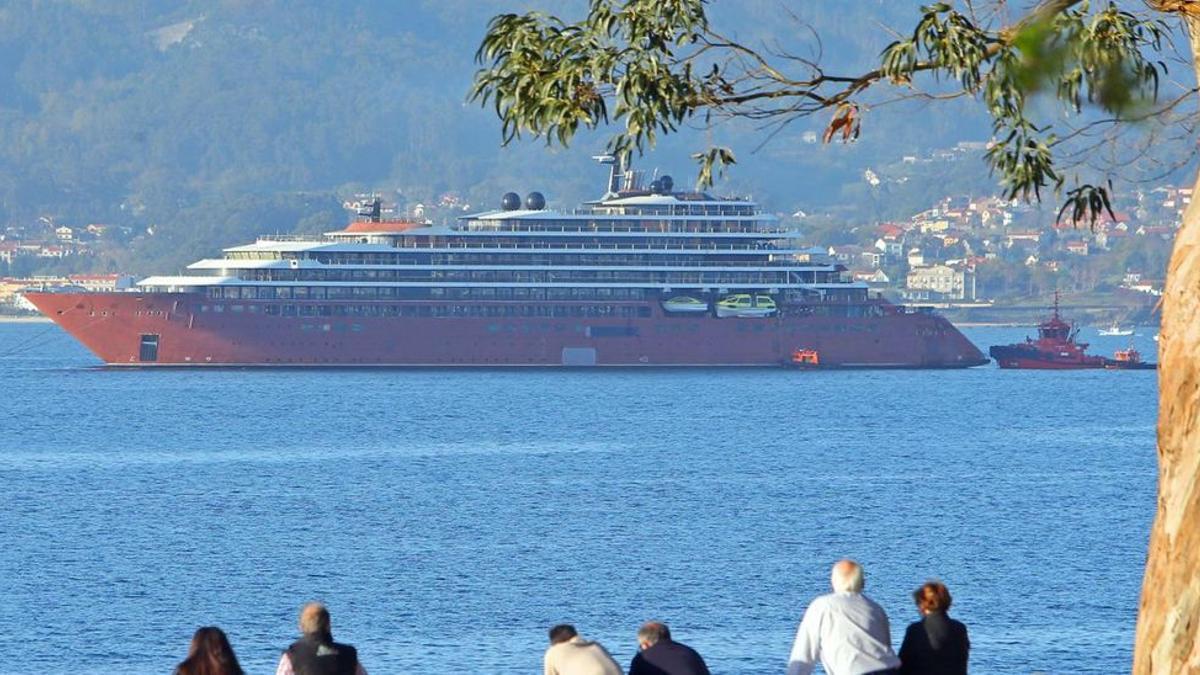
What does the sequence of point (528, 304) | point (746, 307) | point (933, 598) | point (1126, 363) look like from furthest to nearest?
point (1126, 363), point (746, 307), point (528, 304), point (933, 598)

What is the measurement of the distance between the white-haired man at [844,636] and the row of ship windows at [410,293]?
3018 inches

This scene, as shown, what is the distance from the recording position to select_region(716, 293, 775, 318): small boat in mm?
89562

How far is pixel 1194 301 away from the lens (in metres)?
10.0

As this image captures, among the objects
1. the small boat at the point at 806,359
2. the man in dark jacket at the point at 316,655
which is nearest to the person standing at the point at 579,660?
the man in dark jacket at the point at 316,655

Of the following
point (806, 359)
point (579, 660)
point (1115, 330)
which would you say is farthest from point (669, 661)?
point (1115, 330)

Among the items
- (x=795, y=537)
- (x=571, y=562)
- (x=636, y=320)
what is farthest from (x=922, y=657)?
(x=636, y=320)

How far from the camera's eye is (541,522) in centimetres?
3825

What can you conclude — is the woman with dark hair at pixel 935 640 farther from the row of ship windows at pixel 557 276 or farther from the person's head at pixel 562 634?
the row of ship windows at pixel 557 276

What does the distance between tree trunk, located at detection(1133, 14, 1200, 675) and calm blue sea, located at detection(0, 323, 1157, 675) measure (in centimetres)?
1365

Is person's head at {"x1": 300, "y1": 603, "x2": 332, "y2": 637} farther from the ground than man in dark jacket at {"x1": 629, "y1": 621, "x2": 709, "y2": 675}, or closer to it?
farther from the ground

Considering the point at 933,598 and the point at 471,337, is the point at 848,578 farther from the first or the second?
the point at 471,337

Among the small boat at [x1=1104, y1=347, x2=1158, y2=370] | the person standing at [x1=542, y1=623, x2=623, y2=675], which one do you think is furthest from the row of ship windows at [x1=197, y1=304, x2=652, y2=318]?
the person standing at [x1=542, y1=623, x2=623, y2=675]

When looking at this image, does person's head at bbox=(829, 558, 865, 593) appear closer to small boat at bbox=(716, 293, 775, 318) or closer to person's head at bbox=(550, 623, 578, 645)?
person's head at bbox=(550, 623, 578, 645)

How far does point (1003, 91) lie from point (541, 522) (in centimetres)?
2728
